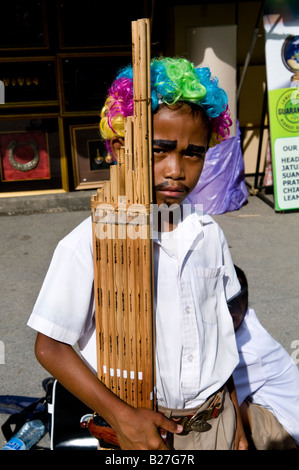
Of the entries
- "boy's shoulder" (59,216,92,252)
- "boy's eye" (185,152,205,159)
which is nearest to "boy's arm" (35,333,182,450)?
"boy's shoulder" (59,216,92,252)

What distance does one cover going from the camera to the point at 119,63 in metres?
5.86

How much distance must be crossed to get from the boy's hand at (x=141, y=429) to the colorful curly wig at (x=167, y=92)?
720 millimetres

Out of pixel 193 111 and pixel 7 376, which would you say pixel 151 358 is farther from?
pixel 7 376

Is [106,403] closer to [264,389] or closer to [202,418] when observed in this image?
[202,418]

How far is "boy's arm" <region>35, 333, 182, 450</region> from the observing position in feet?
3.87

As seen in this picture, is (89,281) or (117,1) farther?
(117,1)

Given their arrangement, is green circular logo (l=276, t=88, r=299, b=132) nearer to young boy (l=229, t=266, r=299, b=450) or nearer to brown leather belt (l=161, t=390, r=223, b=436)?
young boy (l=229, t=266, r=299, b=450)

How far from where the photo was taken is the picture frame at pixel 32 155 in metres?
6.01

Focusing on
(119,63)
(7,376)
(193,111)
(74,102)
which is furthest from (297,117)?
(193,111)

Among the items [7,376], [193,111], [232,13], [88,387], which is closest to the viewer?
[88,387]

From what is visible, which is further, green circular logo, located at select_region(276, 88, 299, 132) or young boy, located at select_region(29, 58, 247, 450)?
green circular logo, located at select_region(276, 88, 299, 132)

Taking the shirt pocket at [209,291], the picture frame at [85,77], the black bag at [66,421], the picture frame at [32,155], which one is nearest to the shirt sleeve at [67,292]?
the shirt pocket at [209,291]

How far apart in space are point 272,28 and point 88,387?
497 cm

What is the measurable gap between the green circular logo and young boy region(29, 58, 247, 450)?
424 cm
